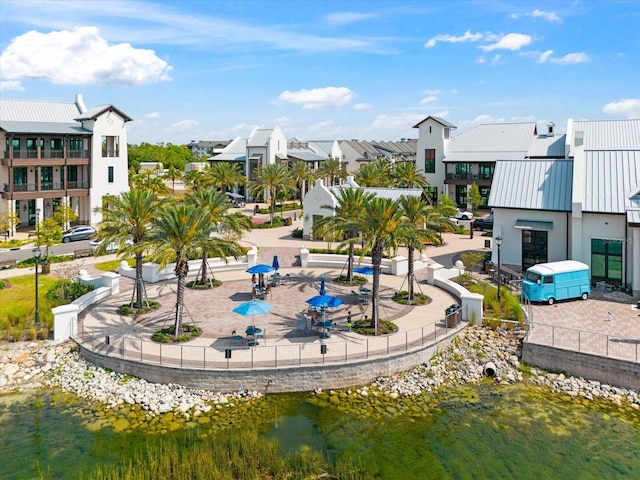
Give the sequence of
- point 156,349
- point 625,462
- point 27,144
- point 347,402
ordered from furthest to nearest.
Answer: point 27,144 < point 156,349 < point 347,402 < point 625,462

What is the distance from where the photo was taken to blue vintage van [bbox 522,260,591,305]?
92.8 feet

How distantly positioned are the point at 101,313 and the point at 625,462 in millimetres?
23654

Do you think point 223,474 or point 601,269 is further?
point 601,269

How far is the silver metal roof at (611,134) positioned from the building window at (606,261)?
27.2 metres

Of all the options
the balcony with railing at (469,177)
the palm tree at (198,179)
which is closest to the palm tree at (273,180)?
the palm tree at (198,179)

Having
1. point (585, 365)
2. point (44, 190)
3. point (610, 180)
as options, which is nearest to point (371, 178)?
point (610, 180)

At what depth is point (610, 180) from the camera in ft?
Answer: 106

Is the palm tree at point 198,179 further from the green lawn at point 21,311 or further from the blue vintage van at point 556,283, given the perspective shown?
the blue vintage van at point 556,283

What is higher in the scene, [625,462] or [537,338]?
[537,338]

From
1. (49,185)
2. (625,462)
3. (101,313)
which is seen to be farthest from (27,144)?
(625,462)

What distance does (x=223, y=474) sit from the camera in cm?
1566

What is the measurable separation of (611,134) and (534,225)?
29846 millimetres

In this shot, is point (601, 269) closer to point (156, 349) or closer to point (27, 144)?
point (156, 349)

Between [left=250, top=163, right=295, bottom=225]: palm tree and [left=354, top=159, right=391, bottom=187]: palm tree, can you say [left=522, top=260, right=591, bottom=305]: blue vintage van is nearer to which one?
[left=354, top=159, right=391, bottom=187]: palm tree
